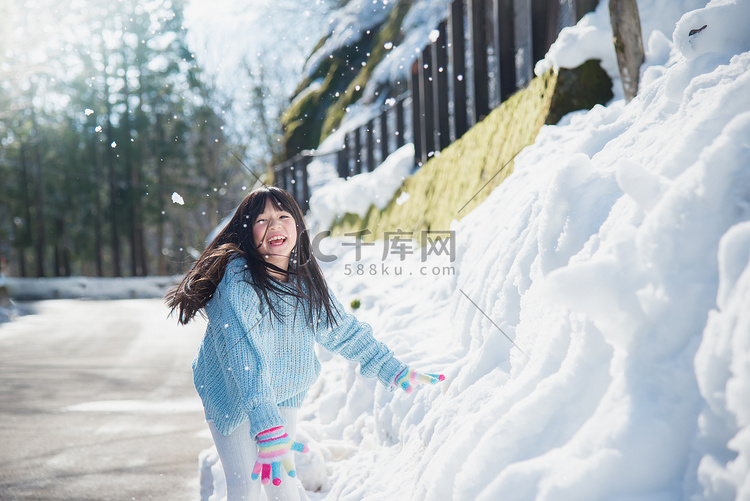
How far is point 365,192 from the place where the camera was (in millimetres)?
8695

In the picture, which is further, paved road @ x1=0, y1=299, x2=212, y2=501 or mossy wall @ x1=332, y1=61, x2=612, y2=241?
mossy wall @ x1=332, y1=61, x2=612, y2=241

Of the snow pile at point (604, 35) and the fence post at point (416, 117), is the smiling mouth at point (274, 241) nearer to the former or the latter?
the snow pile at point (604, 35)

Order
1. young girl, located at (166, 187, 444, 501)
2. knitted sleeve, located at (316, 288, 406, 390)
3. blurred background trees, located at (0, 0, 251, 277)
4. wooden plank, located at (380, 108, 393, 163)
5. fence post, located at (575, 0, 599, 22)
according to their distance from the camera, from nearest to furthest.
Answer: young girl, located at (166, 187, 444, 501) < knitted sleeve, located at (316, 288, 406, 390) < fence post, located at (575, 0, 599, 22) < wooden plank, located at (380, 108, 393, 163) < blurred background trees, located at (0, 0, 251, 277)

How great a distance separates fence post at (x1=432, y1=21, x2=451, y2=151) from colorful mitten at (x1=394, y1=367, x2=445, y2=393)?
16.4 ft

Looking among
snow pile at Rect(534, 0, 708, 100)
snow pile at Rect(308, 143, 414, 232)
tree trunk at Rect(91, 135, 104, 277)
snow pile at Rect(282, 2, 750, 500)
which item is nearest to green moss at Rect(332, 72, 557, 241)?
snow pile at Rect(534, 0, 708, 100)

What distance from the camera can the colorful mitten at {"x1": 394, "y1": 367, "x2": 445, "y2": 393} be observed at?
2.31 meters

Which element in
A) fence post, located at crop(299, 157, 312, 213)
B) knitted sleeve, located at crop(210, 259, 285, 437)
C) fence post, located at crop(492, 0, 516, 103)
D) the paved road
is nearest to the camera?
knitted sleeve, located at crop(210, 259, 285, 437)

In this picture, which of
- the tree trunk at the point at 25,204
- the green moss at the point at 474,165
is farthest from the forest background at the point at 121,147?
the green moss at the point at 474,165

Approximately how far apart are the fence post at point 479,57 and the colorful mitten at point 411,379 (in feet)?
13.7

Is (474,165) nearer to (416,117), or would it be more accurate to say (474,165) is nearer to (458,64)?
(458,64)

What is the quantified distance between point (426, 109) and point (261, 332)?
223 inches

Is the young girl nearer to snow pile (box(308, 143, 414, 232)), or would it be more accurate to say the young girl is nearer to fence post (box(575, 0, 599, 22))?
fence post (box(575, 0, 599, 22))

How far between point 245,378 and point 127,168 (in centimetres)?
2621

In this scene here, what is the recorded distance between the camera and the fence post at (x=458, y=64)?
20.8ft
